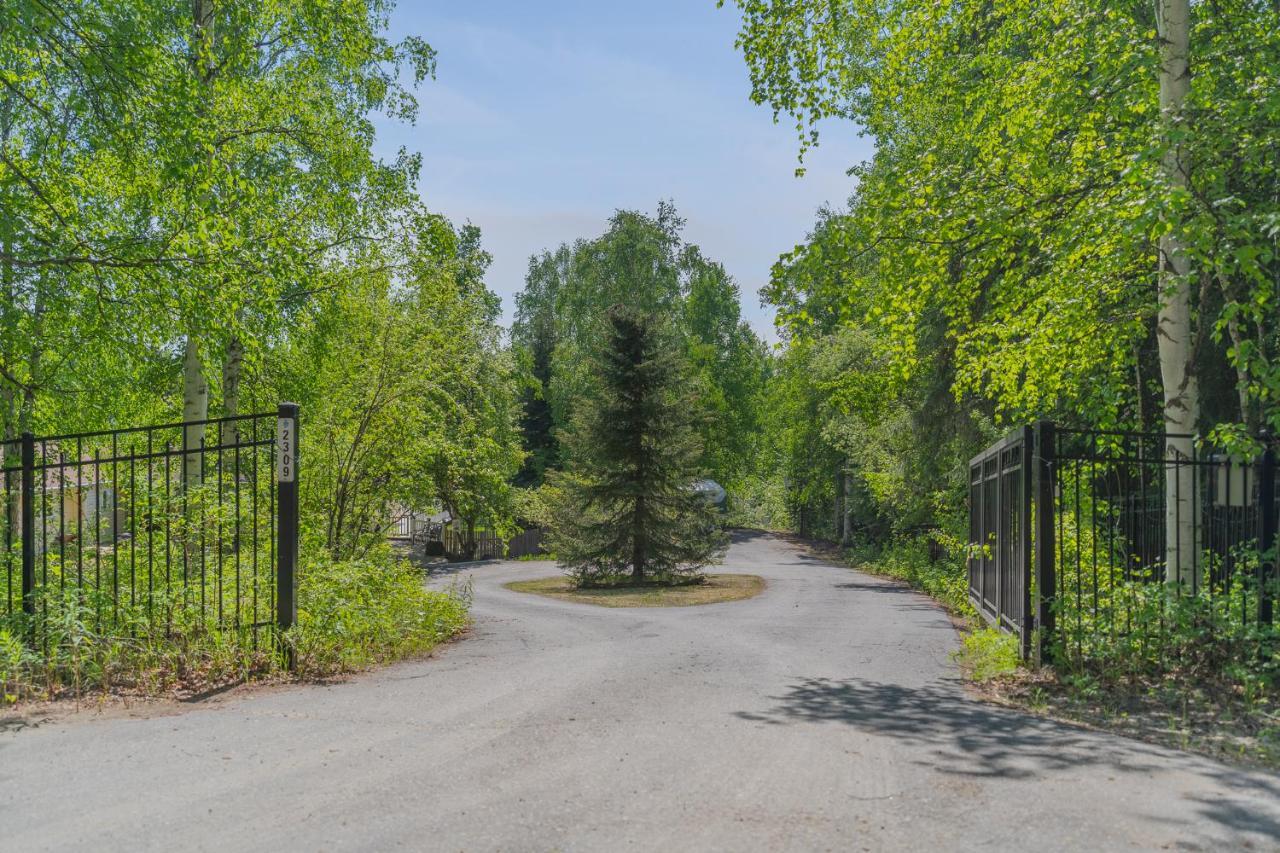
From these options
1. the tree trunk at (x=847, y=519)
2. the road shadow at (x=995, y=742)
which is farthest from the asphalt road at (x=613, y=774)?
the tree trunk at (x=847, y=519)

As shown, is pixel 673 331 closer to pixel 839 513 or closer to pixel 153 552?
pixel 839 513

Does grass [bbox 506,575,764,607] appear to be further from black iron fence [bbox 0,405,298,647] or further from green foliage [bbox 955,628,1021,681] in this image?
black iron fence [bbox 0,405,298,647]

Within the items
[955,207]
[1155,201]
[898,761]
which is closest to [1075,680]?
[898,761]

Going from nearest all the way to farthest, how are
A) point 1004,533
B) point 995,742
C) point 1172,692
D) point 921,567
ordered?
1. point 995,742
2. point 1172,692
3. point 1004,533
4. point 921,567

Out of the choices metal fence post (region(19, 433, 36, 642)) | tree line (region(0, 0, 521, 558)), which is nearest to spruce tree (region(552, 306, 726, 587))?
tree line (region(0, 0, 521, 558))

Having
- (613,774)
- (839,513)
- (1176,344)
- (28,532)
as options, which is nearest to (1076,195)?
(1176,344)

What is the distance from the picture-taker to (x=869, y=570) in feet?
101

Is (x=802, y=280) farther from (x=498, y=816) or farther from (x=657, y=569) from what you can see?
(x=657, y=569)

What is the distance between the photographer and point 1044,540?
27.0 feet

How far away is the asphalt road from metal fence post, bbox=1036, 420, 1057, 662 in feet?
2.87

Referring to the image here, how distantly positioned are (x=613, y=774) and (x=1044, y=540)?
4.79 metres

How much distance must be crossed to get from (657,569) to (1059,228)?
16023mm

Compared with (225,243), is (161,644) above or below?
below

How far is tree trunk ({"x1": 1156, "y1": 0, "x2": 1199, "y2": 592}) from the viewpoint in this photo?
8180mm
